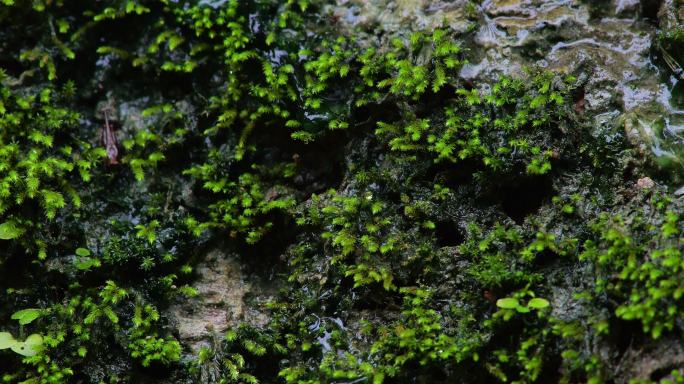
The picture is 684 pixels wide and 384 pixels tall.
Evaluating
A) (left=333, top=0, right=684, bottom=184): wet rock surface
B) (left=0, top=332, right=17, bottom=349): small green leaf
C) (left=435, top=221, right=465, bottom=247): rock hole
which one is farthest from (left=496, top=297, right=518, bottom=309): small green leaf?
(left=0, top=332, right=17, bottom=349): small green leaf

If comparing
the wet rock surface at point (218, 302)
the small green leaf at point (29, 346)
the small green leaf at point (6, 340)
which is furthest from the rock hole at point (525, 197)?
the small green leaf at point (6, 340)

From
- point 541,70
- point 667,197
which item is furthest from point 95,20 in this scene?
point 667,197

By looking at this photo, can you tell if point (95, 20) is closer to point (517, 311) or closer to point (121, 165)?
point (121, 165)

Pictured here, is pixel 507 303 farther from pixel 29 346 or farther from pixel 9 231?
pixel 9 231

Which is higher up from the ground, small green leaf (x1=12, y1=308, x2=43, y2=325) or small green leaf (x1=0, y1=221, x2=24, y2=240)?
small green leaf (x1=0, y1=221, x2=24, y2=240)

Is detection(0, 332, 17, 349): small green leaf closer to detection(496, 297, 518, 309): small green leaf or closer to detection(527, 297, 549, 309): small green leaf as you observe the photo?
detection(496, 297, 518, 309): small green leaf

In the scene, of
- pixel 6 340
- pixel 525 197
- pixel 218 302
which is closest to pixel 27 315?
pixel 6 340
